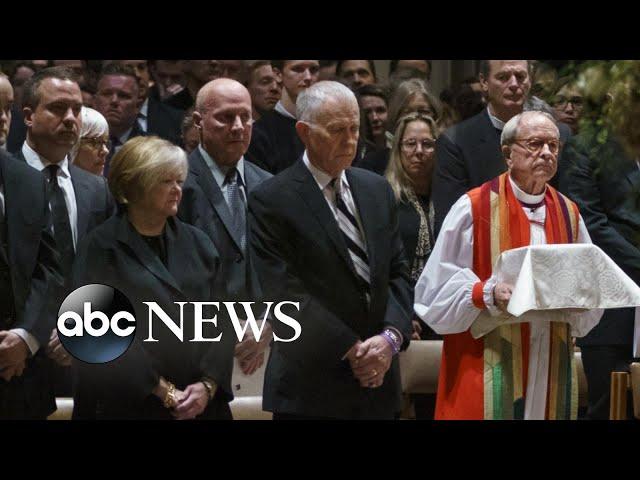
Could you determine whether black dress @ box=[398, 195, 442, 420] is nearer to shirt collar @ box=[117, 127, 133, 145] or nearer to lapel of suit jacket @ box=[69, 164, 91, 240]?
shirt collar @ box=[117, 127, 133, 145]

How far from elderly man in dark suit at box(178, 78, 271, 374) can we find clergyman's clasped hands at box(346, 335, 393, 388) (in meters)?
0.41

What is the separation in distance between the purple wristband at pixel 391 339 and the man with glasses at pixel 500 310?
167mm

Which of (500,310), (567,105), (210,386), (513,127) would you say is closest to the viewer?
(500,310)

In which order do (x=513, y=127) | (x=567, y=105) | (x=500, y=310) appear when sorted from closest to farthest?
1. (x=500, y=310)
2. (x=513, y=127)
3. (x=567, y=105)

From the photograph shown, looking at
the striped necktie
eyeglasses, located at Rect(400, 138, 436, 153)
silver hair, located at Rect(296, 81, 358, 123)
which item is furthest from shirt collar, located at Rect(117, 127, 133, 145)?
eyeglasses, located at Rect(400, 138, 436, 153)

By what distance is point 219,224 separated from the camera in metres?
5.81

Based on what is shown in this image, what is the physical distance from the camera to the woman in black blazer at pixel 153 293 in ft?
18.6

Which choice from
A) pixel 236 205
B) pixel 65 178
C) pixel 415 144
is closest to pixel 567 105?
pixel 415 144

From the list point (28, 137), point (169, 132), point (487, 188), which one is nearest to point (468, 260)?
point (487, 188)

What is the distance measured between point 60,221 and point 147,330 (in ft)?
2.09

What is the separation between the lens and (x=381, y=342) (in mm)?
5762

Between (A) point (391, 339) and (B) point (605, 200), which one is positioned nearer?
(A) point (391, 339)

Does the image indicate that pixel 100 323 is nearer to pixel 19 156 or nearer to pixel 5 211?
pixel 5 211

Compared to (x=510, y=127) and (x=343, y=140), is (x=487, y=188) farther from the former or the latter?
(x=343, y=140)
